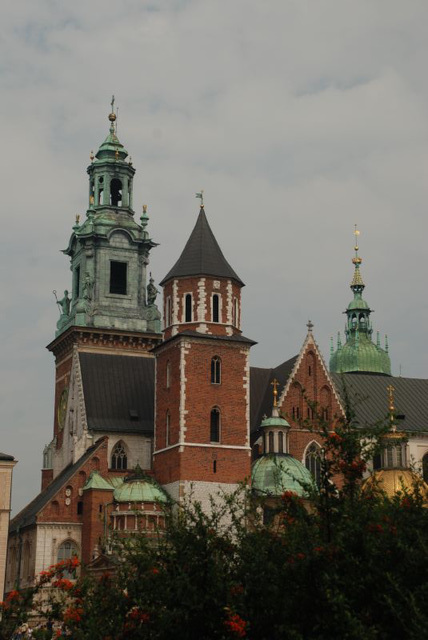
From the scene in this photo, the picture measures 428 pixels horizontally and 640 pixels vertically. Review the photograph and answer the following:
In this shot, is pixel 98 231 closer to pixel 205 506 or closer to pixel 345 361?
pixel 345 361

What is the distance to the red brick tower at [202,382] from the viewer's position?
60500 millimetres

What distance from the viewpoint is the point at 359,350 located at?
91.2 m

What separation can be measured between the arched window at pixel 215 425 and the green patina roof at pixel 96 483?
22.7 ft

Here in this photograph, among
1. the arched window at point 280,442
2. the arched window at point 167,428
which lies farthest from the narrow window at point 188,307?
the arched window at point 280,442

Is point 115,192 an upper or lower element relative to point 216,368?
upper

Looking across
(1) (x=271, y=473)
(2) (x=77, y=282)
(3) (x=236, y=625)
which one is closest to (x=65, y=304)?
(2) (x=77, y=282)

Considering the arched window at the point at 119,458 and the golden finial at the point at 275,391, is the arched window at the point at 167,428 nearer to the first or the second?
the arched window at the point at 119,458

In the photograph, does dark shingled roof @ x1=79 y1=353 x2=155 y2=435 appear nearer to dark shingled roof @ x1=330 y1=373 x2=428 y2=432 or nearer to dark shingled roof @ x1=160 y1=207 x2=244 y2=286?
dark shingled roof @ x1=160 y1=207 x2=244 y2=286

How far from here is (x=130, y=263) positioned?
85.1m

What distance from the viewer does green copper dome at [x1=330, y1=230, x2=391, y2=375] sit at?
90.2 metres

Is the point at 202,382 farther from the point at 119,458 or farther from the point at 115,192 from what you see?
the point at 115,192

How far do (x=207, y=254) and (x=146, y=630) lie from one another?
43.9 meters

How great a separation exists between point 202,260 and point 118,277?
2104 centimetres

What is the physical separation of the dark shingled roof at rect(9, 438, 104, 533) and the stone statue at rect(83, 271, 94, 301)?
15.7 meters
